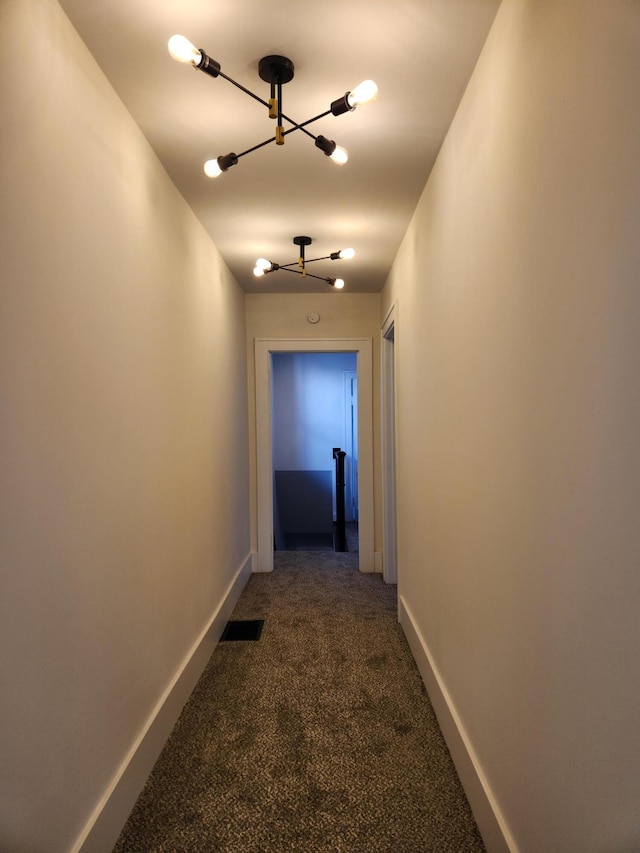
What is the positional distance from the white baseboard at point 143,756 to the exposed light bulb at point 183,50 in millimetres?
2043

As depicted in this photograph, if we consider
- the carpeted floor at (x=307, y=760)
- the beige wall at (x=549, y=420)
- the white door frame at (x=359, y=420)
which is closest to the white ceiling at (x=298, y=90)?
the beige wall at (x=549, y=420)

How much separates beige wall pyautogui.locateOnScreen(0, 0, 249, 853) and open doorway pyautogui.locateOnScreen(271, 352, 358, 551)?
4956 mm

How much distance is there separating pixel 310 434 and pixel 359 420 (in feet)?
9.54

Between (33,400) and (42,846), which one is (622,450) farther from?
Result: (42,846)

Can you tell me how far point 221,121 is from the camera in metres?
1.98

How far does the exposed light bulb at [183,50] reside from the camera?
1354mm

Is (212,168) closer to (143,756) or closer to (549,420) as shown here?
(549,420)

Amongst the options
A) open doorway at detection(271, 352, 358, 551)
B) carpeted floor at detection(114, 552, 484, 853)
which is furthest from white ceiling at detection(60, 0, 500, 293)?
open doorway at detection(271, 352, 358, 551)

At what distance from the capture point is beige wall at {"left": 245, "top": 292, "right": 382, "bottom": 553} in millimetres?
4613

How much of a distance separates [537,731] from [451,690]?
928mm

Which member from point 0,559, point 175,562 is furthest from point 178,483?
point 0,559

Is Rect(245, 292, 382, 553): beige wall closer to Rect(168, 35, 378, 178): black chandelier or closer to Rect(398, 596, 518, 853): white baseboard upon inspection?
Rect(398, 596, 518, 853): white baseboard

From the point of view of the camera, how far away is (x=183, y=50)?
1365 millimetres

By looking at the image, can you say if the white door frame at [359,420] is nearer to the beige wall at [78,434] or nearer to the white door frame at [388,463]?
the white door frame at [388,463]
